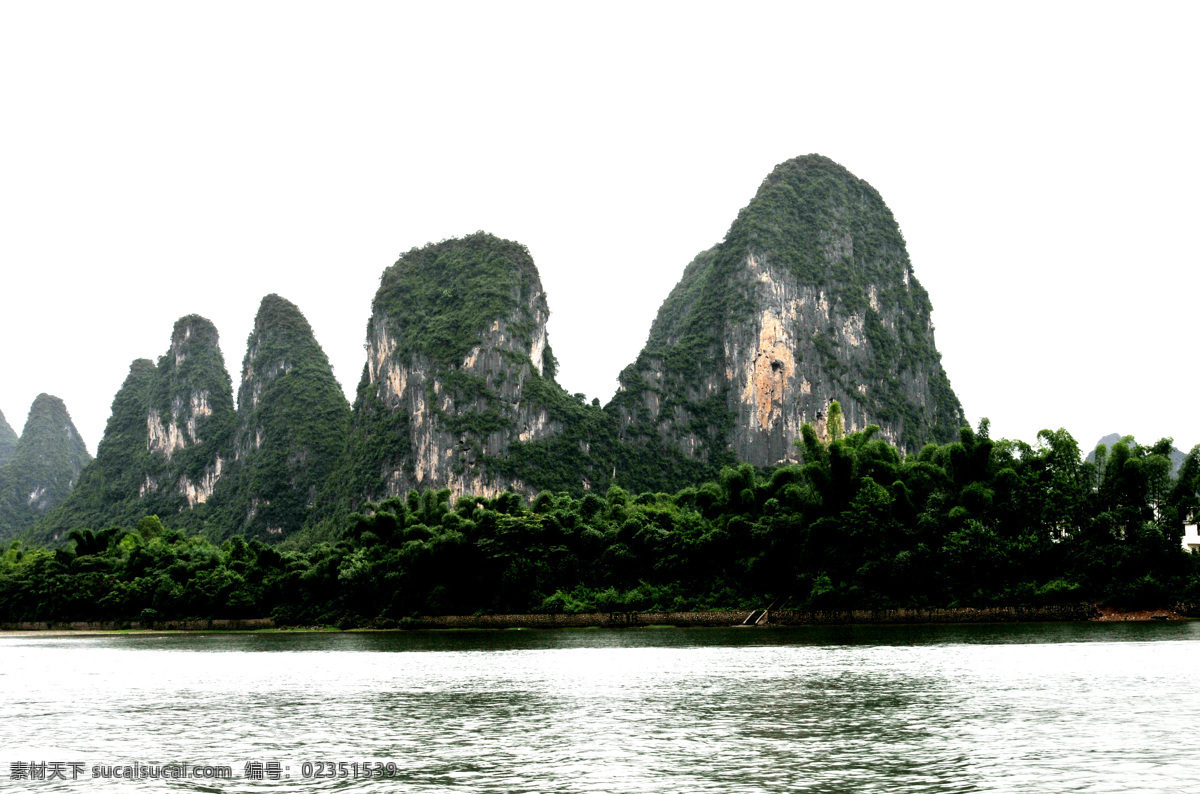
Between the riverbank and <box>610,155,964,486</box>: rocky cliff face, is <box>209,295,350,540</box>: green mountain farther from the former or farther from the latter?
the riverbank

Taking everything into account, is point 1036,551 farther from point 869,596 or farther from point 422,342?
point 422,342

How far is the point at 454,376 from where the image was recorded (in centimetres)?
8206

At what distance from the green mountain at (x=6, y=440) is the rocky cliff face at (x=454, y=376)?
97.7 metres

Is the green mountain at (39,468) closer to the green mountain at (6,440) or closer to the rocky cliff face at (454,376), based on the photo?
the green mountain at (6,440)

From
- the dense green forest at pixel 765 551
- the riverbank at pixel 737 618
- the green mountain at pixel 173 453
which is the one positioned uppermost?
the green mountain at pixel 173 453

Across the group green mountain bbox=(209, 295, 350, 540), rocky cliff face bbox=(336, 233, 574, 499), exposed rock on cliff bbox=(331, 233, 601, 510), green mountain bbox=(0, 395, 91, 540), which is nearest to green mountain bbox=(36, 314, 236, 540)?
green mountain bbox=(209, 295, 350, 540)

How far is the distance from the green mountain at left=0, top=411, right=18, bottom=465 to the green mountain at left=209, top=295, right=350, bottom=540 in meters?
72.3

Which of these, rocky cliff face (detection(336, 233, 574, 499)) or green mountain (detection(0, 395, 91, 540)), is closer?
rocky cliff face (detection(336, 233, 574, 499))

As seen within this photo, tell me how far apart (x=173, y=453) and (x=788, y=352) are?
213 feet

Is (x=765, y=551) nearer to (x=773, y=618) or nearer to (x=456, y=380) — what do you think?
(x=773, y=618)

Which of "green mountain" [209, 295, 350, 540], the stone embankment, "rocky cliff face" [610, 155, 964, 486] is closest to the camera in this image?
the stone embankment

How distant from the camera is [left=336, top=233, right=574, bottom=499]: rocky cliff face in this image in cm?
7969

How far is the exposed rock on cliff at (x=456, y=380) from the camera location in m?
79.5

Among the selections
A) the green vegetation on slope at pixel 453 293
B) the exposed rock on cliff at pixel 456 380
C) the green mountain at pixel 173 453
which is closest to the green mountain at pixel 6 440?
the green mountain at pixel 173 453
